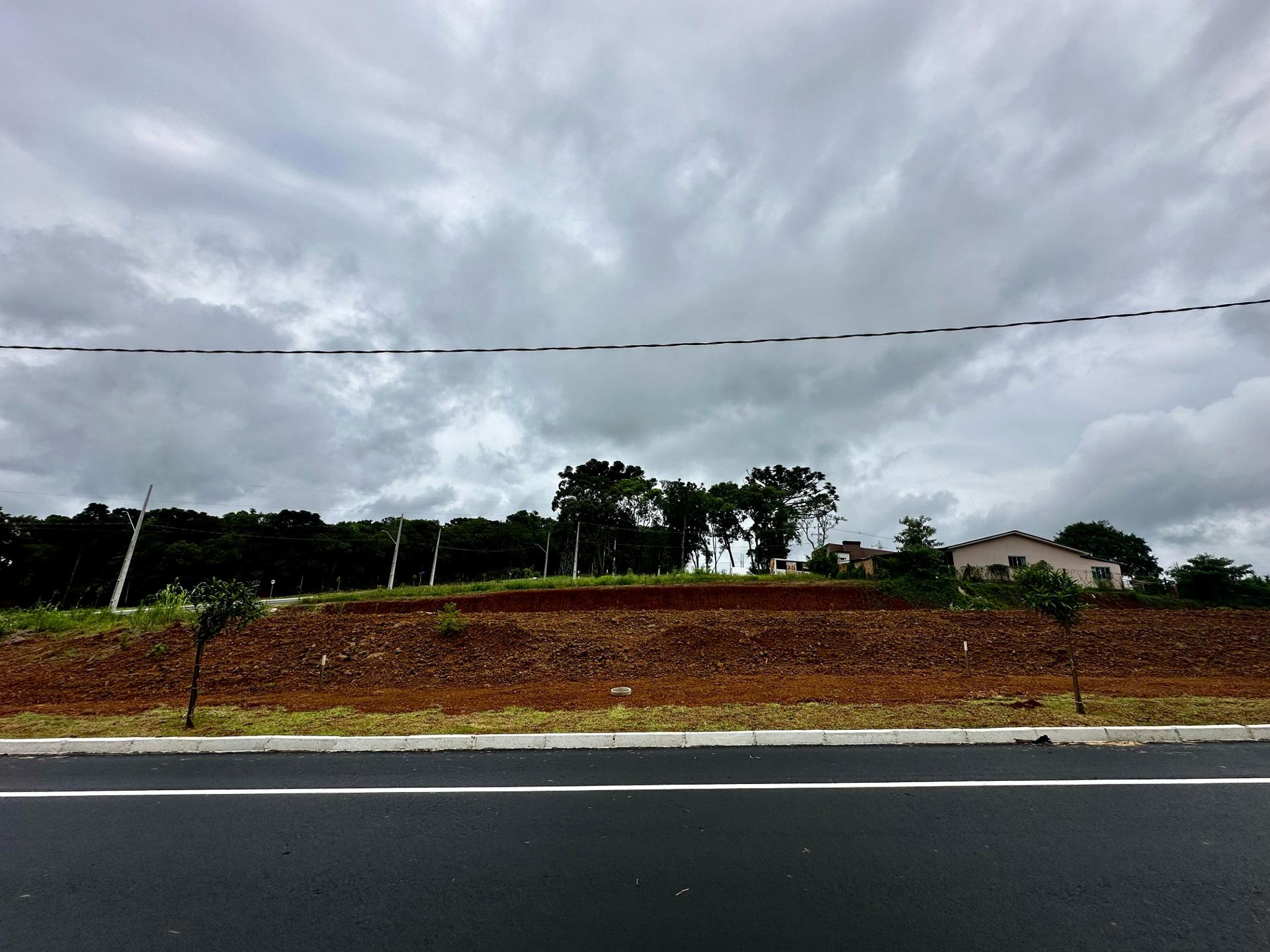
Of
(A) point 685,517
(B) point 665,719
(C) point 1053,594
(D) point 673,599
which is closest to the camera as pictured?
(B) point 665,719

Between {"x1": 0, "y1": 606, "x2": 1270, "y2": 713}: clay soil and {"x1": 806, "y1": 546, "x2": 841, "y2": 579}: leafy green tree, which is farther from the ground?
{"x1": 806, "y1": 546, "x2": 841, "y2": 579}: leafy green tree

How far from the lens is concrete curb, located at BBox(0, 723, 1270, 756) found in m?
7.66

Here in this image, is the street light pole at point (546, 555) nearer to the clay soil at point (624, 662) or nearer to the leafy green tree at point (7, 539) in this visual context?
the clay soil at point (624, 662)

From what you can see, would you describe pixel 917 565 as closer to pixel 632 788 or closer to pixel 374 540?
pixel 632 788

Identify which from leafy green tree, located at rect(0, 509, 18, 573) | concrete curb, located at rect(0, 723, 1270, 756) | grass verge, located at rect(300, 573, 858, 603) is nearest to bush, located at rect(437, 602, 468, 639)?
concrete curb, located at rect(0, 723, 1270, 756)

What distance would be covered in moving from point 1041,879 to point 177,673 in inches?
672

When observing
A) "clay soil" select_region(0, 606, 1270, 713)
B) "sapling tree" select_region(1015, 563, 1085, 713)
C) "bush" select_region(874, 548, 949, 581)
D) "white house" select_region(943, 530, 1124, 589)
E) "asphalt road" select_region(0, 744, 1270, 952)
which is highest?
"white house" select_region(943, 530, 1124, 589)

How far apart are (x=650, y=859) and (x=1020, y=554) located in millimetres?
49963

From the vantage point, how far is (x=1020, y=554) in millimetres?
44594

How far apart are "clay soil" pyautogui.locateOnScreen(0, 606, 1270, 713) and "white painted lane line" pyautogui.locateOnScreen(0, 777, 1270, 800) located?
13.0 feet

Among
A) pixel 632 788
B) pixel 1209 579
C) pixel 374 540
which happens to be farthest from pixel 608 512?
pixel 632 788

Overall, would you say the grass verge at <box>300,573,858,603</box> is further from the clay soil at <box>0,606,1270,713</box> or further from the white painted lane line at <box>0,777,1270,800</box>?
the white painted lane line at <box>0,777,1270,800</box>

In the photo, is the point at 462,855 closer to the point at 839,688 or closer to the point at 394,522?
the point at 839,688

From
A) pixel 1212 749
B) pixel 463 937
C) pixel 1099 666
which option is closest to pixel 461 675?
pixel 463 937
